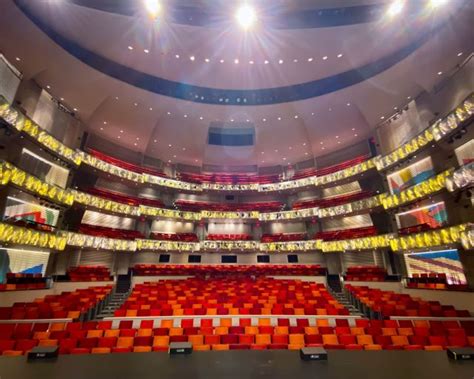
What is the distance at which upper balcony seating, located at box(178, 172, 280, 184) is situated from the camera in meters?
20.9

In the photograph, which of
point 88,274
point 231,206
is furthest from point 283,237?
point 88,274

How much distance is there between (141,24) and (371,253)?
63.3 feet

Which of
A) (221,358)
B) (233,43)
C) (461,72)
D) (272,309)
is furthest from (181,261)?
(461,72)

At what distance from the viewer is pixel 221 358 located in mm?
2055

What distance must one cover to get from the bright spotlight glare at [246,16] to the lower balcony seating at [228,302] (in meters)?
12.4

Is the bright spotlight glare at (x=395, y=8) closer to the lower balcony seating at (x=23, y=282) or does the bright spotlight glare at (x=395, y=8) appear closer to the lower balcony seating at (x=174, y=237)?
the lower balcony seating at (x=174, y=237)

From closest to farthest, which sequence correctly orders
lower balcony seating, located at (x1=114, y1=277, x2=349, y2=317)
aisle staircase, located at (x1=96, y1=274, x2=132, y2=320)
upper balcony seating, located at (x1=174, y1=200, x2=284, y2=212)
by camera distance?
lower balcony seating, located at (x1=114, y1=277, x2=349, y2=317) < aisle staircase, located at (x1=96, y1=274, x2=132, y2=320) < upper balcony seating, located at (x1=174, y1=200, x2=284, y2=212)

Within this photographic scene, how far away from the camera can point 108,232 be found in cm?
1498

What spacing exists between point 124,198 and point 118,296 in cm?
707

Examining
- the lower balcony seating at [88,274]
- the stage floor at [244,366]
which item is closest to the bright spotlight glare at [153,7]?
the stage floor at [244,366]

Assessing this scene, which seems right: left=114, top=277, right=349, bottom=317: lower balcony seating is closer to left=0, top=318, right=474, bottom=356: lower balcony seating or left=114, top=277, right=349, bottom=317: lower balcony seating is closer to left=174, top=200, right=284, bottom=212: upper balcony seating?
left=0, top=318, right=474, bottom=356: lower balcony seating

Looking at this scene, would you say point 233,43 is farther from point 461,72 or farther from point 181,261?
point 181,261

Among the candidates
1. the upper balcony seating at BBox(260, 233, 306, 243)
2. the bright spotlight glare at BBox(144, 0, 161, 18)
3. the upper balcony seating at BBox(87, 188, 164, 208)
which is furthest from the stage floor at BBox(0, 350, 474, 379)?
the upper balcony seating at BBox(260, 233, 306, 243)

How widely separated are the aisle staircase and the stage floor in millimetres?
8185
